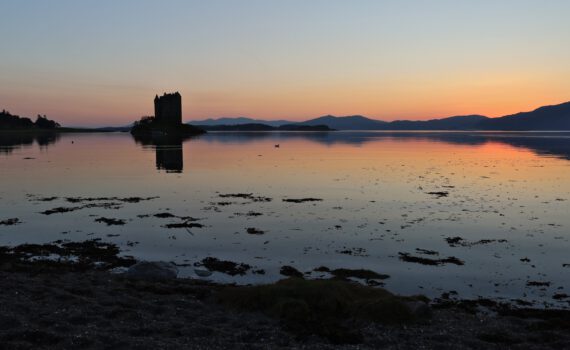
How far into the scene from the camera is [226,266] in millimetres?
16953

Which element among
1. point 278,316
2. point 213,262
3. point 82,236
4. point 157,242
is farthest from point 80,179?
point 278,316

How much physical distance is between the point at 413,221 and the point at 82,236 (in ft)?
56.7

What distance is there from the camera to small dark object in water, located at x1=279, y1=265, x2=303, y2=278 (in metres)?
16.0

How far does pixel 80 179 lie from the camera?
42531 mm

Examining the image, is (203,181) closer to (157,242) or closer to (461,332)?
(157,242)

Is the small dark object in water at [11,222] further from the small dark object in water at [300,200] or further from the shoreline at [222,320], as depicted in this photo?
the small dark object in water at [300,200]

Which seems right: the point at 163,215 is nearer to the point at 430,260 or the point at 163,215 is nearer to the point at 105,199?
the point at 105,199

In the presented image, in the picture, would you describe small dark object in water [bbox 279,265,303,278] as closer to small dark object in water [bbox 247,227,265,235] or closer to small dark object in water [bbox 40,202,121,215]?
small dark object in water [bbox 247,227,265,235]

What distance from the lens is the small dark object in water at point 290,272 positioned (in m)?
16.0

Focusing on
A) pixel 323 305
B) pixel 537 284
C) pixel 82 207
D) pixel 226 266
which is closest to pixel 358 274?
pixel 323 305

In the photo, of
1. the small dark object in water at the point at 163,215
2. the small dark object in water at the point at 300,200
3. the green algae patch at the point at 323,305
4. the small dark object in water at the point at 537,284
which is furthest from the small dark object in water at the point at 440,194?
the green algae patch at the point at 323,305

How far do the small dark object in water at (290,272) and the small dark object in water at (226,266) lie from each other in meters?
1.39

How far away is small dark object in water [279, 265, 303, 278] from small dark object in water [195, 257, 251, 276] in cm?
139

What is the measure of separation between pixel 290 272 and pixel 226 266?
2563mm
